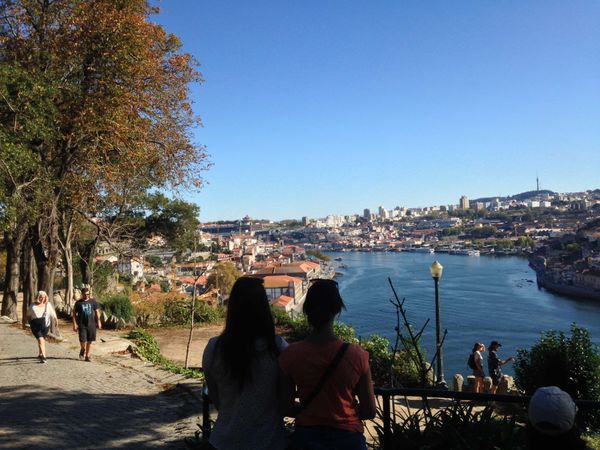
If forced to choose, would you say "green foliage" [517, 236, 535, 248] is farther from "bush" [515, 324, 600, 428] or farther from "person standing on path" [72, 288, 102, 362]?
"person standing on path" [72, 288, 102, 362]

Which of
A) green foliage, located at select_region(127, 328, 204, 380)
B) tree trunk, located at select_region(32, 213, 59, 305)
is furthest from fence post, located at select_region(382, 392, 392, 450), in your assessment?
tree trunk, located at select_region(32, 213, 59, 305)

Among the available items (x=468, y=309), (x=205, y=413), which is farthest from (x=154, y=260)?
(x=468, y=309)

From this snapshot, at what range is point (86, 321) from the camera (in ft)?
22.3

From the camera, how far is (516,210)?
15112 centimetres

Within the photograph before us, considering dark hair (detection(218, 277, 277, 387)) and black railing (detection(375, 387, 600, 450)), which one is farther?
black railing (detection(375, 387, 600, 450))

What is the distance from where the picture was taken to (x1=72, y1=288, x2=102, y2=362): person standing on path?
679 cm

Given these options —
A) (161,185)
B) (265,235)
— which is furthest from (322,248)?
(161,185)

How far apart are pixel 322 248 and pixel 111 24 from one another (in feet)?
349

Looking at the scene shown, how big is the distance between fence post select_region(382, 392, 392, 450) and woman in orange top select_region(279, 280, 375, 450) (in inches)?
30.2

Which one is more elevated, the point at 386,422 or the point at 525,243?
the point at 386,422

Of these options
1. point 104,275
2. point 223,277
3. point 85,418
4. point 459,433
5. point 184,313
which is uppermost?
point 459,433

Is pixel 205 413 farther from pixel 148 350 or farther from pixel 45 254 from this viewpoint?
pixel 45 254

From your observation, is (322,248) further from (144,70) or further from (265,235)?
(144,70)

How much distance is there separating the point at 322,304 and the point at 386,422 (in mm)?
1214
